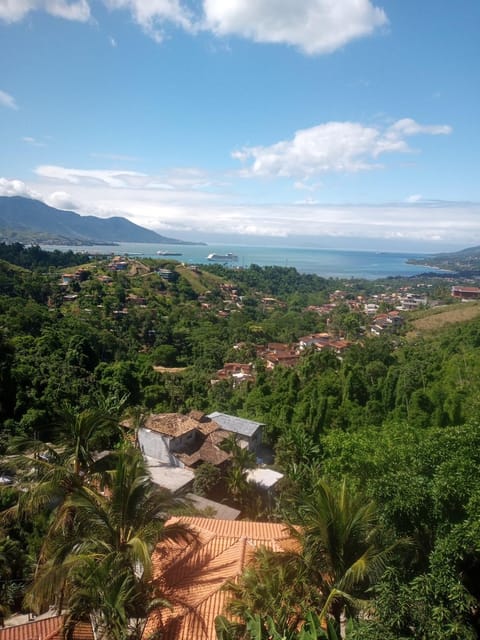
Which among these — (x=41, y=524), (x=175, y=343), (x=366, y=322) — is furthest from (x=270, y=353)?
(x=41, y=524)

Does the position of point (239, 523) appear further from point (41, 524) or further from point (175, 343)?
point (175, 343)

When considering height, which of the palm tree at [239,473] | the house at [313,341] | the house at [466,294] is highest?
the house at [466,294]

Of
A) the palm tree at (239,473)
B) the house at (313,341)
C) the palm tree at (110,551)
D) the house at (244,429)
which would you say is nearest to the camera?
the palm tree at (110,551)

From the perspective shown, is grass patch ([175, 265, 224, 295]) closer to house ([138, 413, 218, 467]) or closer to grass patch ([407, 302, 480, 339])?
grass patch ([407, 302, 480, 339])

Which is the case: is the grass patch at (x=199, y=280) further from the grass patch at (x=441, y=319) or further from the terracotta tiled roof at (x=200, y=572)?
the terracotta tiled roof at (x=200, y=572)

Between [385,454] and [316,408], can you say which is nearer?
[385,454]

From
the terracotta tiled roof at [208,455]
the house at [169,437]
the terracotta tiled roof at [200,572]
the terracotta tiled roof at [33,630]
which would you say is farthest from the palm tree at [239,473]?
the terracotta tiled roof at [33,630]

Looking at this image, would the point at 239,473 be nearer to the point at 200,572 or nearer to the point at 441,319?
the point at 200,572
